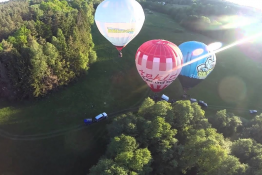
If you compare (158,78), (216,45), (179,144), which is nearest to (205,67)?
(158,78)

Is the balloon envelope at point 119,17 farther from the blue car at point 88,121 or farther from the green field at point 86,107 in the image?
the blue car at point 88,121

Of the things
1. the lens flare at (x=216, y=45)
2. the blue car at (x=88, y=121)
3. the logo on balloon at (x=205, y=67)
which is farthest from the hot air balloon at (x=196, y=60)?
the lens flare at (x=216, y=45)

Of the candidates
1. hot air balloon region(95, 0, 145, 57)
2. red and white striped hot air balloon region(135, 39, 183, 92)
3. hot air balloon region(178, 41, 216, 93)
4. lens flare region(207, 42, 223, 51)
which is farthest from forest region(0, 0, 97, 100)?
lens flare region(207, 42, 223, 51)

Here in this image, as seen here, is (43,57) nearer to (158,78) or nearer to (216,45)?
(158,78)

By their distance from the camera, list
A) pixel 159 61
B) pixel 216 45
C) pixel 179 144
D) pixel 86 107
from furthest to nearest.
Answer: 1. pixel 216 45
2. pixel 86 107
3. pixel 159 61
4. pixel 179 144

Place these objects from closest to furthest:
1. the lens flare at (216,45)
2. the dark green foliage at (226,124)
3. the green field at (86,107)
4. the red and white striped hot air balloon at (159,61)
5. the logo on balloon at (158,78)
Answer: the dark green foliage at (226,124)
the green field at (86,107)
the red and white striped hot air balloon at (159,61)
the logo on balloon at (158,78)
the lens flare at (216,45)

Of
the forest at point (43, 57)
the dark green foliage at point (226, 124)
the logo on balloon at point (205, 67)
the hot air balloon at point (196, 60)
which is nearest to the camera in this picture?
the dark green foliage at point (226, 124)

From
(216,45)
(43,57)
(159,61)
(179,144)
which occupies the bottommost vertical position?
(216,45)

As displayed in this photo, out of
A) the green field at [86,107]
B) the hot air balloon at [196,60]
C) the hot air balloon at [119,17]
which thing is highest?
the hot air balloon at [119,17]
